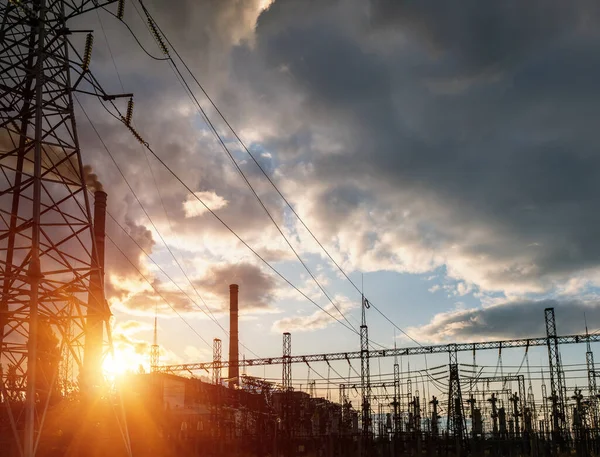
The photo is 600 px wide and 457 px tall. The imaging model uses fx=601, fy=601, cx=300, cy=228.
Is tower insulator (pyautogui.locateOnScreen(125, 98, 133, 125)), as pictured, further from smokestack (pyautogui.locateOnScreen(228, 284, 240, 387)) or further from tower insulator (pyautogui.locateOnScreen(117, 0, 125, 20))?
smokestack (pyautogui.locateOnScreen(228, 284, 240, 387))

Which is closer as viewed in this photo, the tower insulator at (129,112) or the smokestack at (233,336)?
the tower insulator at (129,112)

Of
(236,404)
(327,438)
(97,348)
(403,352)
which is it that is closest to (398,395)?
(403,352)

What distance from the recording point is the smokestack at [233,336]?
203 feet

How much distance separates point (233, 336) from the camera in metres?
62.4

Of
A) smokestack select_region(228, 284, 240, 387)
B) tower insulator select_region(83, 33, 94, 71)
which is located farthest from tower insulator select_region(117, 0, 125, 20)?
smokestack select_region(228, 284, 240, 387)

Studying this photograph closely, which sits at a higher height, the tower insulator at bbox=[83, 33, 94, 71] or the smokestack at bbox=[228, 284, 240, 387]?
the tower insulator at bbox=[83, 33, 94, 71]

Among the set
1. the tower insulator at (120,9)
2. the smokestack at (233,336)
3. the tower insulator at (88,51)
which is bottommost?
the smokestack at (233,336)

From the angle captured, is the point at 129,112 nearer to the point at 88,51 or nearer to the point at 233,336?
the point at 88,51

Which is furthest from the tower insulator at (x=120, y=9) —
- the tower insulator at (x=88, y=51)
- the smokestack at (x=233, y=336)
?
the smokestack at (x=233, y=336)

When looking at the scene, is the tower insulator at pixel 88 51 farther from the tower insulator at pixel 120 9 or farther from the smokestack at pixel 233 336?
the smokestack at pixel 233 336

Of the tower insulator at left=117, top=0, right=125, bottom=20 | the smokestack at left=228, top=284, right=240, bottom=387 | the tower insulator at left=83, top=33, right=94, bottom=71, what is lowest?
the smokestack at left=228, top=284, right=240, bottom=387

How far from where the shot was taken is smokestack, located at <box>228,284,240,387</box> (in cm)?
6191

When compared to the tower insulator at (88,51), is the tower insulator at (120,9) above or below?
above

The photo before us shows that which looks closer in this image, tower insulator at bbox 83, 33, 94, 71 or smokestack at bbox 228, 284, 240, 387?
tower insulator at bbox 83, 33, 94, 71
